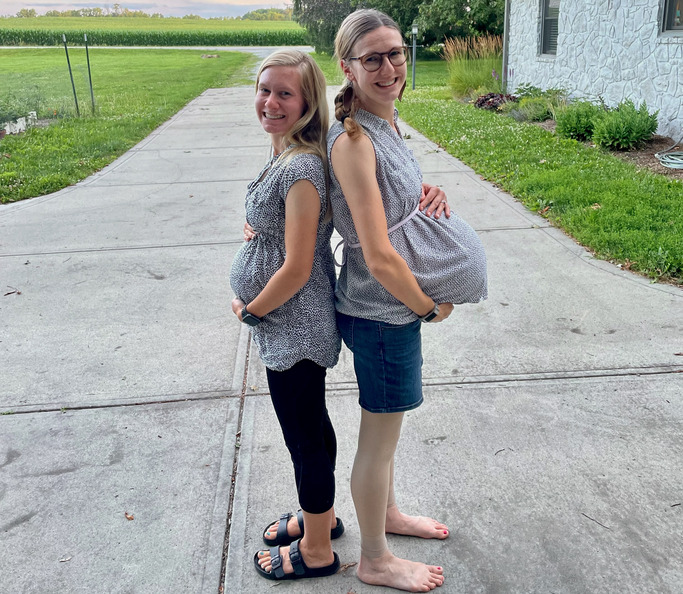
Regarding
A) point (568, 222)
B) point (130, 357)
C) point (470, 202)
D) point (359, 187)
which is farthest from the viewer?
point (470, 202)

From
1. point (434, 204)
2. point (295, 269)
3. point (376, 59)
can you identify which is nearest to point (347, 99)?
point (376, 59)

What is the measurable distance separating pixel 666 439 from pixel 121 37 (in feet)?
227

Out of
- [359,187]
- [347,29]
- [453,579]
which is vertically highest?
[347,29]

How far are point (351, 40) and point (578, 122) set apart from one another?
8328 millimetres

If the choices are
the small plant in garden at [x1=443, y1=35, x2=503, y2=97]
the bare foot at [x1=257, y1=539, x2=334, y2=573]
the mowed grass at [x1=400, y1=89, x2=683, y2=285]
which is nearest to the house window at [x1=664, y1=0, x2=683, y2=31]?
the mowed grass at [x1=400, y1=89, x2=683, y2=285]

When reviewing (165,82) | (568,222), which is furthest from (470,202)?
(165,82)

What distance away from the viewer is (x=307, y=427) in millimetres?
2020

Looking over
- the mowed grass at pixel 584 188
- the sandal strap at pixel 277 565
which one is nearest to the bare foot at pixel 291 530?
the sandal strap at pixel 277 565

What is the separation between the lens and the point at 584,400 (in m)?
3.20

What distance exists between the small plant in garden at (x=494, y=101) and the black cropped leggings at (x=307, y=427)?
37.6 feet

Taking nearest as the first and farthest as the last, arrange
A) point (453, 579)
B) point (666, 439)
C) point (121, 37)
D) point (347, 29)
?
point (347, 29) < point (453, 579) < point (666, 439) < point (121, 37)

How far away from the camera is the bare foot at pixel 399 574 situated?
2.15 metres

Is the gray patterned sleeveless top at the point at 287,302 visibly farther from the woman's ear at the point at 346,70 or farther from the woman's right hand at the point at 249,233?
the woman's ear at the point at 346,70

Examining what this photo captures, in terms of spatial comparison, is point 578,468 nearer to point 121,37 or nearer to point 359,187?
point 359,187
